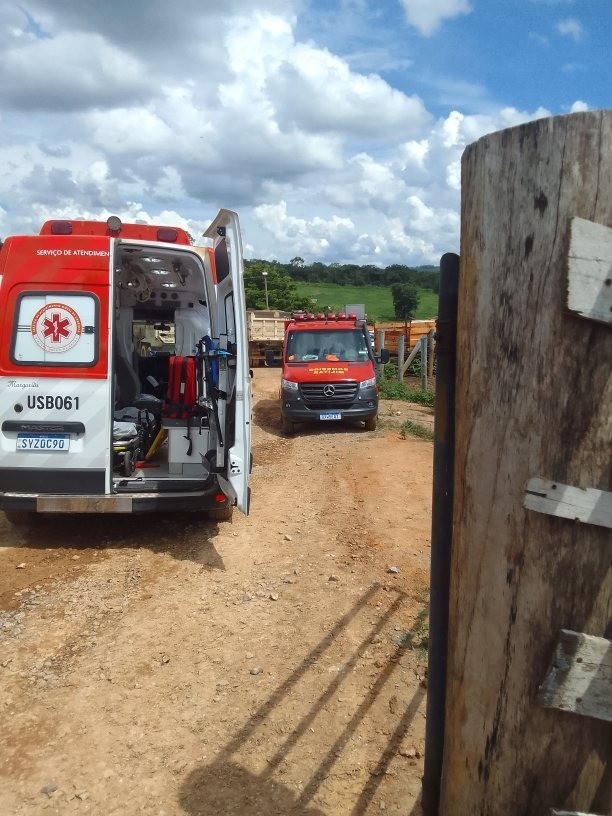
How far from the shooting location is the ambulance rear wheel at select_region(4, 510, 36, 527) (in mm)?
6020

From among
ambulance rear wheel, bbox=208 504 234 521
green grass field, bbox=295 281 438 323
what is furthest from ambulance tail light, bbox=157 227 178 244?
green grass field, bbox=295 281 438 323

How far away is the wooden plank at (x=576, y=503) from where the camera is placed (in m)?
1.29

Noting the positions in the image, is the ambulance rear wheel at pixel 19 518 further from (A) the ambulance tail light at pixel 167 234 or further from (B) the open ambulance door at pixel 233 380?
(A) the ambulance tail light at pixel 167 234

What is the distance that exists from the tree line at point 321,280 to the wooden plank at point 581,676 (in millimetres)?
20966

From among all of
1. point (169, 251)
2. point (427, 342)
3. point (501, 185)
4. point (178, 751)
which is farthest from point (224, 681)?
point (427, 342)

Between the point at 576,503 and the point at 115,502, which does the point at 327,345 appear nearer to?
the point at 115,502

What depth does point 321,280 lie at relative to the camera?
82.9 m

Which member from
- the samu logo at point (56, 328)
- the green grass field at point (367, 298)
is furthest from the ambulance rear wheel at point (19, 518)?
the green grass field at point (367, 298)

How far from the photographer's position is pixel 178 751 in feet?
9.85

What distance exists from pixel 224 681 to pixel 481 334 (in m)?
2.91

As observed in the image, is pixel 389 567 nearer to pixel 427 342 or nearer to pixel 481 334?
pixel 481 334

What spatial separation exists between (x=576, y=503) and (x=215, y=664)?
9.89 feet

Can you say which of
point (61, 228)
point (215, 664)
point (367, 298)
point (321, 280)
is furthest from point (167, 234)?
point (321, 280)

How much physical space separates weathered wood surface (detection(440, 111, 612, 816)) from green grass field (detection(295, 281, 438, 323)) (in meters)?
45.7
